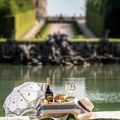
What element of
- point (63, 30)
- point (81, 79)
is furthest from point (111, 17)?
point (81, 79)

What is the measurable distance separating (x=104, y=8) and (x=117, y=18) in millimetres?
1927

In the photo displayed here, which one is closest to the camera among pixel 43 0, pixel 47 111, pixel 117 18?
pixel 47 111

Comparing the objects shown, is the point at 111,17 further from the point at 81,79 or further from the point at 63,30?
the point at 81,79

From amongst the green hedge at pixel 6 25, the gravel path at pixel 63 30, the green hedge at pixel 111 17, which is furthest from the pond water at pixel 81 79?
the gravel path at pixel 63 30

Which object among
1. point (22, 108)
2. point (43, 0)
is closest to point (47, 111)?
point (22, 108)

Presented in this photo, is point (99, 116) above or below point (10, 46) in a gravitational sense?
above

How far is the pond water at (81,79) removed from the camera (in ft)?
77.4

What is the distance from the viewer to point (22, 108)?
17359 millimetres

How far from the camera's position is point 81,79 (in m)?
30.6

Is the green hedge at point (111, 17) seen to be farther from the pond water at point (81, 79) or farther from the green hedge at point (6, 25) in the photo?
the pond water at point (81, 79)

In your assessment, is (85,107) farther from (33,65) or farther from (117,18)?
(117,18)

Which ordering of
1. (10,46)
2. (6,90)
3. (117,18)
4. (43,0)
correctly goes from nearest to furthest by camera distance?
(6,90)
(10,46)
(117,18)
(43,0)

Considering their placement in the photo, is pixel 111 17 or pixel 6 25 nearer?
pixel 111 17

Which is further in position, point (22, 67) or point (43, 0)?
point (43, 0)
